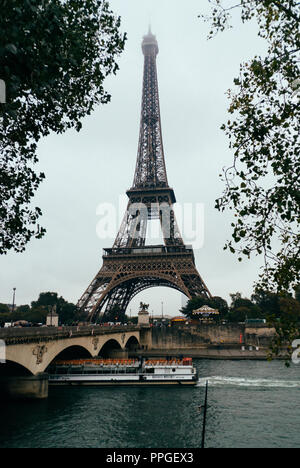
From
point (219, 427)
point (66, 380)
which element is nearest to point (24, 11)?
point (219, 427)

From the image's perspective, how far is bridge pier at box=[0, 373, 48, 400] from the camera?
31875mm

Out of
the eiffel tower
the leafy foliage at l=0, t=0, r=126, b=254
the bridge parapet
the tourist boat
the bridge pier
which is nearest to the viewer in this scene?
the leafy foliage at l=0, t=0, r=126, b=254

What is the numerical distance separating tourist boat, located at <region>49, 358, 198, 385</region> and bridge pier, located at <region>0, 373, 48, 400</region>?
12.7m

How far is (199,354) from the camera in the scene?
73.2 m

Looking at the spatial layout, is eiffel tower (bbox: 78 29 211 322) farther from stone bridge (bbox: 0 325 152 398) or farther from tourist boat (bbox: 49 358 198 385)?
stone bridge (bbox: 0 325 152 398)

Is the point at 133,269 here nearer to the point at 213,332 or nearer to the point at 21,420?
the point at 213,332

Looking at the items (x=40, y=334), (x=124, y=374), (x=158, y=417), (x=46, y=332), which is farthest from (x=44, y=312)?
(x=158, y=417)

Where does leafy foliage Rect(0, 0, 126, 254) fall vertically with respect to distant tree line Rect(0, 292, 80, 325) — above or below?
above

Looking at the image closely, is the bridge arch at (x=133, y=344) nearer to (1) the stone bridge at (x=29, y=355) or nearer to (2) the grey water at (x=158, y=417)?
(2) the grey water at (x=158, y=417)

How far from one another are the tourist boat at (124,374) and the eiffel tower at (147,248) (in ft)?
80.2

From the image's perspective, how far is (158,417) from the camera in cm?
2838

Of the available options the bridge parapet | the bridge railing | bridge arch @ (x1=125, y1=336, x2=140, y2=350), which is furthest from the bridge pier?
bridge arch @ (x1=125, y1=336, x2=140, y2=350)

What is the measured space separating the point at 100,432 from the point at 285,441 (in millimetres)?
11319

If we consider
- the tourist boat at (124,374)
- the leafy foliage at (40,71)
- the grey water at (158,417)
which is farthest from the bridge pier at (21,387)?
the leafy foliage at (40,71)
